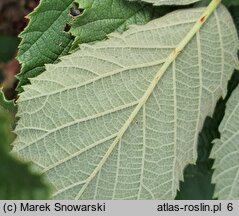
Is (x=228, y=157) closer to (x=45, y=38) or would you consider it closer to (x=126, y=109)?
(x=126, y=109)

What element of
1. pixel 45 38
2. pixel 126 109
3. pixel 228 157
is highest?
pixel 45 38

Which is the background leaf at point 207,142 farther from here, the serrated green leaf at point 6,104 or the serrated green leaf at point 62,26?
the serrated green leaf at point 6,104

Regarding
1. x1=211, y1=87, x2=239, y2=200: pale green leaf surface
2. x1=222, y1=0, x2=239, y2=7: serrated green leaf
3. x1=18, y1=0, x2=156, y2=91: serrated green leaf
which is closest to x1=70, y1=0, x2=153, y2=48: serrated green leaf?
x1=18, y1=0, x2=156, y2=91: serrated green leaf

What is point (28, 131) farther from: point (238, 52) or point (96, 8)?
point (238, 52)

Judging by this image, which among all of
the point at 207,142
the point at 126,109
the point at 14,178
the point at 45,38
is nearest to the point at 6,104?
the point at 45,38

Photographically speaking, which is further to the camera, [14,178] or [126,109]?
[126,109]

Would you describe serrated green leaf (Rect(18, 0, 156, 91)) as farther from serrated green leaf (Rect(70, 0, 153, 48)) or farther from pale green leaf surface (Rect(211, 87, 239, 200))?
pale green leaf surface (Rect(211, 87, 239, 200))
